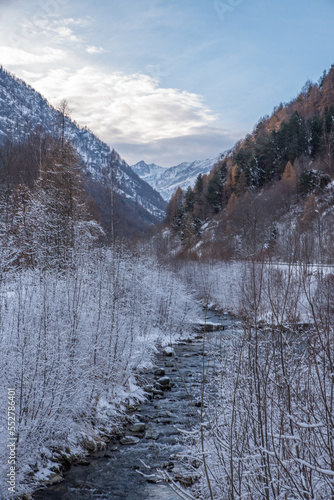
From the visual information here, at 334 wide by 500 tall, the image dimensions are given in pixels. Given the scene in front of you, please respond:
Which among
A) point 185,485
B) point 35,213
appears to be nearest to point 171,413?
point 185,485

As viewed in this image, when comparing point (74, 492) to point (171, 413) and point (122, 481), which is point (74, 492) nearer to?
point (122, 481)

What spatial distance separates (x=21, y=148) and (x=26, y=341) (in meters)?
53.3

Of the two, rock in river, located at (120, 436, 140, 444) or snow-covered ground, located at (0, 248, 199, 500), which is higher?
snow-covered ground, located at (0, 248, 199, 500)

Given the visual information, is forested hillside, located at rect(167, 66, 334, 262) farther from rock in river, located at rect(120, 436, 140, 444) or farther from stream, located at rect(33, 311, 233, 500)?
rock in river, located at rect(120, 436, 140, 444)

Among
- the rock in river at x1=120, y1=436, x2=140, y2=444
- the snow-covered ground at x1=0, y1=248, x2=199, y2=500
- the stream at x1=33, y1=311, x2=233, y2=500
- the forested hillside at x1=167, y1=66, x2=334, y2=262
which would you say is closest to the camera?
the stream at x1=33, y1=311, x2=233, y2=500

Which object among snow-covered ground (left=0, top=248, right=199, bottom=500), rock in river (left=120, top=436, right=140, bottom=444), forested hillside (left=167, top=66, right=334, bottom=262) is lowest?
rock in river (left=120, top=436, right=140, bottom=444)

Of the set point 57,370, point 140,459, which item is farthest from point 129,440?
point 57,370

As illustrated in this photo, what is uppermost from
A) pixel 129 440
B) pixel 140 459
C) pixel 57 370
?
pixel 57 370

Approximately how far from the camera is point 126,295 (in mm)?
17250

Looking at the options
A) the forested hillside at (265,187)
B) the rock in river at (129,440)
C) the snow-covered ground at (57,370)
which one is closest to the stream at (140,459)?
the rock in river at (129,440)

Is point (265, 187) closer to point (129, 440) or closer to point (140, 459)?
point (129, 440)

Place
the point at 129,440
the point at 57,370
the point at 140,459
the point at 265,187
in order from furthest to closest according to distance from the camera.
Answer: the point at 265,187 < the point at 129,440 < the point at 57,370 < the point at 140,459

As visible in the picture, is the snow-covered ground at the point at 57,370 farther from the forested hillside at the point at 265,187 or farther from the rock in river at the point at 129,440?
the forested hillside at the point at 265,187

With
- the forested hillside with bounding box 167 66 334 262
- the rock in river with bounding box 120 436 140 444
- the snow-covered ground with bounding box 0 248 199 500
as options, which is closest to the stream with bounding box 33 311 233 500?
the rock in river with bounding box 120 436 140 444
